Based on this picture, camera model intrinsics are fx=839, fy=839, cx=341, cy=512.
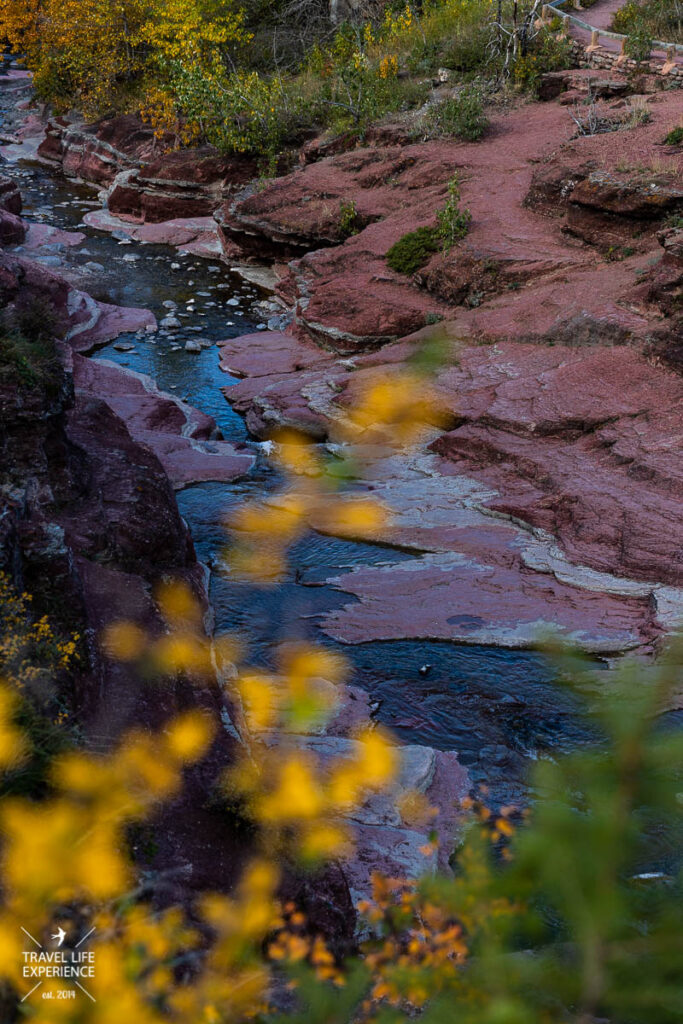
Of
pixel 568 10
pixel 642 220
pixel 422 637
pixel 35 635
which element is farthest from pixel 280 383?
pixel 568 10

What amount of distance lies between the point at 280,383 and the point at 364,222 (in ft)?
19.6

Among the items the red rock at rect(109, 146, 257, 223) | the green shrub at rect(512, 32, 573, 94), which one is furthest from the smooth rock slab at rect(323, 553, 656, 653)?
the red rock at rect(109, 146, 257, 223)

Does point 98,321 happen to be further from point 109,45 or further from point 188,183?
point 109,45

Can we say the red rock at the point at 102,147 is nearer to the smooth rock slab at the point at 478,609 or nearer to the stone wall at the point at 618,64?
the stone wall at the point at 618,64

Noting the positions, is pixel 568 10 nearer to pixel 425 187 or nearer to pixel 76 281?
pixel 425 187

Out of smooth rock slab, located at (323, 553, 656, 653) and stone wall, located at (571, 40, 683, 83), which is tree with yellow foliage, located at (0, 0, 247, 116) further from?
smooth rock slab, located at (323, 553, 656, 653)

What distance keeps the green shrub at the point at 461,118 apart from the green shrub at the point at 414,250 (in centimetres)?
480

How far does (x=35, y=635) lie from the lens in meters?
5.36

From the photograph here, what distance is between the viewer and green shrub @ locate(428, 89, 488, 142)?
65.1 ft

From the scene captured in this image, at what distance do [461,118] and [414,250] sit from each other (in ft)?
18.6

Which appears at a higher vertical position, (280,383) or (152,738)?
(152,738)

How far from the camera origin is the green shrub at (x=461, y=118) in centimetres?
1984

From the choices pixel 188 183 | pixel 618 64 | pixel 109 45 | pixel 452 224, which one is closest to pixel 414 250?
pixel 452 224

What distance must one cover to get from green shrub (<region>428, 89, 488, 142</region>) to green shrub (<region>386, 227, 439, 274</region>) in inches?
189
